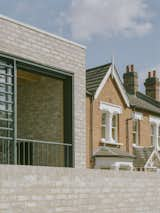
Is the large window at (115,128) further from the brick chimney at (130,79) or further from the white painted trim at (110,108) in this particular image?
the brick chimney at (130,79)

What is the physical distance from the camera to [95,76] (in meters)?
25.0

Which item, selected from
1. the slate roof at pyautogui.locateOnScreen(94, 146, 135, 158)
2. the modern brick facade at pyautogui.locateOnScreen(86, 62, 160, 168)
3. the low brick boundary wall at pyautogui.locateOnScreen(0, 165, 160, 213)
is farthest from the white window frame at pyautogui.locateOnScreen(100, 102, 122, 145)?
the low brick boundary wall at pyautogui.locateOnScreen(0, 165, 160, 213)

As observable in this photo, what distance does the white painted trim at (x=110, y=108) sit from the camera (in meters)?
24.2

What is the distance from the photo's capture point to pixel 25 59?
531 inches

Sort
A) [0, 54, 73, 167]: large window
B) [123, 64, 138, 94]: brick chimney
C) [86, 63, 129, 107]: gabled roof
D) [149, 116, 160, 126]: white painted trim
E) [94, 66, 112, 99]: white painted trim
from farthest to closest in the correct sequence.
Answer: [123, 64, 138, 94]: brick chimney, [149, 116, 160, 126]: white painted trim, [86, 63, 129, 107]: gabled roof, [94, 66, 112, 99]: white painted trim, [0, 54, 73, 167]: large window

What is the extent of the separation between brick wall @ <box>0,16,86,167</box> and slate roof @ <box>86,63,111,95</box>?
809 cm

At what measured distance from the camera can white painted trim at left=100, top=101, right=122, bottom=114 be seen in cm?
2418

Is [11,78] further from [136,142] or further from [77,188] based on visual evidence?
[136,142]

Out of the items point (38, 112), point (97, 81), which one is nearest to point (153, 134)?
point (97, 81)

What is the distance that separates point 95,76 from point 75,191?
42.1ft

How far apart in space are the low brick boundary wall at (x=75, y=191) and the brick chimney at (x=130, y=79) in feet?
52.5

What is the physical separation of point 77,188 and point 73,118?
2675 millimetres

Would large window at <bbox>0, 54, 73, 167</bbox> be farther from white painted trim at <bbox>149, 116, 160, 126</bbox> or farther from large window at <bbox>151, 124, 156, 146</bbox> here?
large window at <bbox>151, 124, 156, 146</bbox>

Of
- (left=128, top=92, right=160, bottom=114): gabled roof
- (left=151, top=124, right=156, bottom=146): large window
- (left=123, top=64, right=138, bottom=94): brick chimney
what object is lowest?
(left=151, top=124, right=156, bottom=146): large window
